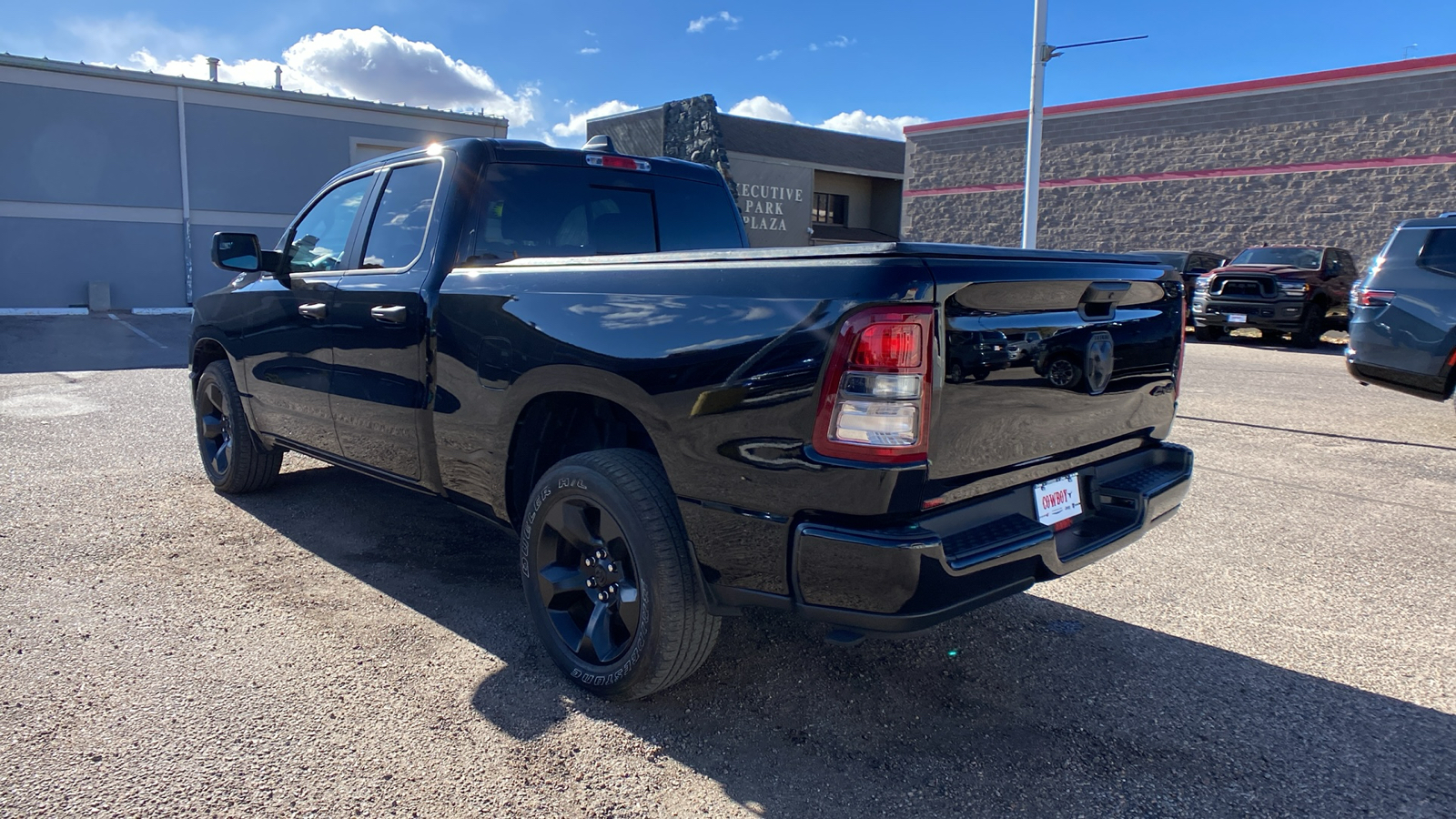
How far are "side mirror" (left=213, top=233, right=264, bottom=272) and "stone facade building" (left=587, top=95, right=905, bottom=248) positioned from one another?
26.6 metres

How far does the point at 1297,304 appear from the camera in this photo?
15.2 metres

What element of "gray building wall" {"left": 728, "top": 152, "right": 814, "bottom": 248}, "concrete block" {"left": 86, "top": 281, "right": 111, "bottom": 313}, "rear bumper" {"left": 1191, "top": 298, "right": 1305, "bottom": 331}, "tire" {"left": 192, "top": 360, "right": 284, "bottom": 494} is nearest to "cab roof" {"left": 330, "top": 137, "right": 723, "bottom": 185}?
"tire" {"left": 192, "top": 360, "right": 284, "bottom": 494}

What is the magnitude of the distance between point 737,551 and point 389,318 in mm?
1941

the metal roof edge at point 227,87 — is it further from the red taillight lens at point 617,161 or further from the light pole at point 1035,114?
the red taillight lens at point 617,161

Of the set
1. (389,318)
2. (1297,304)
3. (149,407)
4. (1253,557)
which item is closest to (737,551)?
(389,318)

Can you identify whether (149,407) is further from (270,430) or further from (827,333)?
(827,333)

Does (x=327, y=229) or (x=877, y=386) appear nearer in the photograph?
(x=877, y=386)

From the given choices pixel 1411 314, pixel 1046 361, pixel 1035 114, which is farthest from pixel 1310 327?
pixel 1046 361

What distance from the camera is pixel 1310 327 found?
15.3 meters

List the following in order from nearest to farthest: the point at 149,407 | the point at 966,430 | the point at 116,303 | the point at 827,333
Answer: the point at 827,333 < the point at 966,430 < the point at 149,407 < the point at 116,303

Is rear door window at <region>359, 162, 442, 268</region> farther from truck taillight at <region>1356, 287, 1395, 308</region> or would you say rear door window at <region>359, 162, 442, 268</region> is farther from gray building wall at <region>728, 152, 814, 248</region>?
gray building wall at <region>728, 152, 814, 248</region>

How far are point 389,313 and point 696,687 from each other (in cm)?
189

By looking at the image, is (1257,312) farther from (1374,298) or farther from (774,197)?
(774,197)

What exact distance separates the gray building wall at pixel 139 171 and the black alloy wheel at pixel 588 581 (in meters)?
20.0
